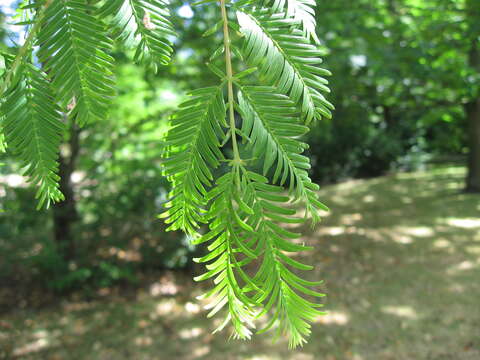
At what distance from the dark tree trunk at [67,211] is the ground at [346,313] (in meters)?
0.84

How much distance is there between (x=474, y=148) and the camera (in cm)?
871

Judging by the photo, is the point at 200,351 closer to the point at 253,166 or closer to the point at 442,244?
the point at 442,244

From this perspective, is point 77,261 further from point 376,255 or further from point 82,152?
point 376,255

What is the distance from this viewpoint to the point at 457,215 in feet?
25.5

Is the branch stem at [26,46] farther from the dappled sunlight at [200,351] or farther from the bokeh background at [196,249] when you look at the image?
the dappled sunlight at [200,351]

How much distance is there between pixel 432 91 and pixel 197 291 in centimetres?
495

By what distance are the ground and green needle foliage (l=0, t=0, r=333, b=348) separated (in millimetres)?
4465

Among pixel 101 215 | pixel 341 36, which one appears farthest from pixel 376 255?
pixel 101 215

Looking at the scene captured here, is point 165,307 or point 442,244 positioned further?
point 442,244

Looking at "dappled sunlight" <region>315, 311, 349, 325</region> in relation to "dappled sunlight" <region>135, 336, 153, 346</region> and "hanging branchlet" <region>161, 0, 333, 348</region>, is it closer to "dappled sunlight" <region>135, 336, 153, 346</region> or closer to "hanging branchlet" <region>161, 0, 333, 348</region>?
"dappled sunlight" <region>135, 336, 153, 346</region>

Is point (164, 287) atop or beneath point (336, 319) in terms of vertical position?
atop

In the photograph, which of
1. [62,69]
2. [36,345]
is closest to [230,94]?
[62,69]

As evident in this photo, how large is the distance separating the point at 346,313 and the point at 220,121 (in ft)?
17.5

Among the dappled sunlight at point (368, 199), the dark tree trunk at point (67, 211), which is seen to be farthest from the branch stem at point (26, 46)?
the dappled sunlight at point (368, 199)
